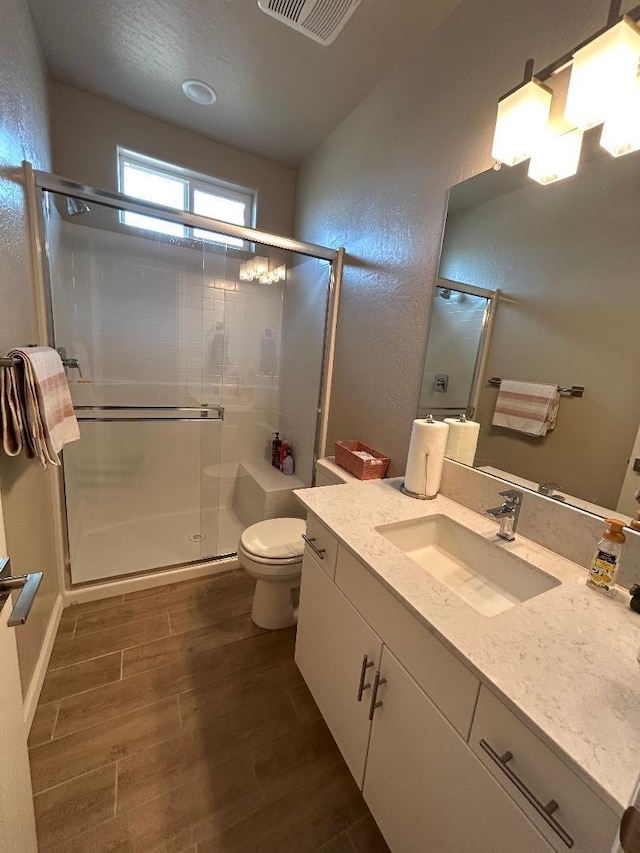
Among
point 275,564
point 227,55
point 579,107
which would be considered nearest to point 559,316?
point 579,107

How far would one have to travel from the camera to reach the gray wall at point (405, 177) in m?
1.15

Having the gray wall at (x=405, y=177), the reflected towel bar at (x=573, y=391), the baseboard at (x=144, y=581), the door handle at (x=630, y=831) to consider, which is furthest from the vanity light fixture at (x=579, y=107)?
the baseboard at (x=144, y=581)

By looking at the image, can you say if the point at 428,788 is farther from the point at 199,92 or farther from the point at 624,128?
the point at 199,92

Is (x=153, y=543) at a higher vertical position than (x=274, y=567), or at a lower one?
lower

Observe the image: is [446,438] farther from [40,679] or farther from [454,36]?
[40,679]

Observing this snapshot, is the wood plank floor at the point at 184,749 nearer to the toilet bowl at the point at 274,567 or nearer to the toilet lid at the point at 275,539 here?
the toilet bowl at the point at 274,567

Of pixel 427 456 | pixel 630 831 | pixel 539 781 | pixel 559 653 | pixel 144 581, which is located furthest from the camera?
pixel 144 581

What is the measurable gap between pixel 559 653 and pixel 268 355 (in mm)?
2410

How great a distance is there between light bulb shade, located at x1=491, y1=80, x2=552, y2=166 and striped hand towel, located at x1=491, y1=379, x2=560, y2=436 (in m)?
Answer: 0.71

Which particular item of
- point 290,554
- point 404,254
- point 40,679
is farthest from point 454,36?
point 40,679

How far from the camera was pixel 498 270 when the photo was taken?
3.96 feet

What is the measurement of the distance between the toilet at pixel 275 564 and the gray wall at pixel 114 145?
2.13 metres

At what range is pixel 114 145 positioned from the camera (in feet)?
6.54

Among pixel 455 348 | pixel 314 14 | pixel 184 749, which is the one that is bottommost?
pixel 184 749
